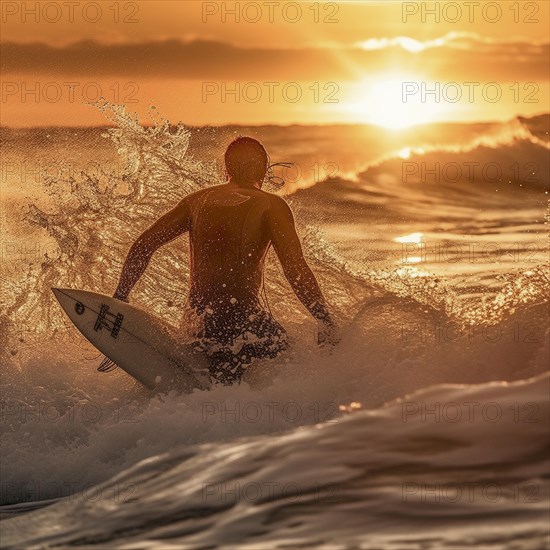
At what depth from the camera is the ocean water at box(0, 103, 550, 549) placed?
485 cm

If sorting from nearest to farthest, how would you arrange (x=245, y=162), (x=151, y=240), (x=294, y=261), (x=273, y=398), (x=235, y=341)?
(x=273, y=398)
(x=235, y=341)
(x=294, y=261)
(x=245, y=162)
(x=151, y=240)

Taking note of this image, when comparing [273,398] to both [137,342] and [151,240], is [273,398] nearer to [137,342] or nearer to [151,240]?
[137,342]

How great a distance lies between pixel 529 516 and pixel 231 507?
3.48ft

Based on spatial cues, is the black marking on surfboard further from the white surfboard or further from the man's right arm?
the man's right arm

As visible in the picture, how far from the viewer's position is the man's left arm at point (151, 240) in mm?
8672

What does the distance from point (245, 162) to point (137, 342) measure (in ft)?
4.01

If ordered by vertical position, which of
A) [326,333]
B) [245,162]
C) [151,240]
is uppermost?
[245,162]

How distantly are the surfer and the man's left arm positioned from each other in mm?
154

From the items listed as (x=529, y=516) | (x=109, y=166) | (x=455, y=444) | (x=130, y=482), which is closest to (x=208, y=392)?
(x=130, y=482)

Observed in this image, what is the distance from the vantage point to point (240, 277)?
843 centimetres

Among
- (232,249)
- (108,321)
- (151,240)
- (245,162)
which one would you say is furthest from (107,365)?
(245,162)

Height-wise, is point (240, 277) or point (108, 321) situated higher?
point (240, 277)

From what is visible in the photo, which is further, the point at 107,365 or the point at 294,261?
the point at 107,365

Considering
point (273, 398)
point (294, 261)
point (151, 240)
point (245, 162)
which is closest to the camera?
point (273, 398)
